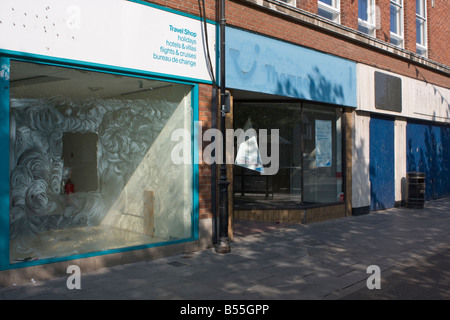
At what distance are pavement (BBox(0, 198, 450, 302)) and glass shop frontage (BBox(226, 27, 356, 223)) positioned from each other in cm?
158

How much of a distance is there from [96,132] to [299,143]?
562 cm

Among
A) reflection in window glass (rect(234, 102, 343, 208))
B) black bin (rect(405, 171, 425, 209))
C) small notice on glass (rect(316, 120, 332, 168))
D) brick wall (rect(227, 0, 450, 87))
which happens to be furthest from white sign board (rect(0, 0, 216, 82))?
black bin (rect(405, 171, 425, 209))

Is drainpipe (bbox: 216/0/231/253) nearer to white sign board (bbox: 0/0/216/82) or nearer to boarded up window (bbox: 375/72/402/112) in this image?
white sign board (bbox: 0/0/216/82)

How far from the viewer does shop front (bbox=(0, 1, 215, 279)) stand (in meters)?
5.64

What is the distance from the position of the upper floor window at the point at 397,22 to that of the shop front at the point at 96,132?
8884 millimetres

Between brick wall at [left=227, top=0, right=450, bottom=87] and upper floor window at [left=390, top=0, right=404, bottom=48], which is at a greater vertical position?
upper floor window at [left=390, top=0, right=404, bottom=48]

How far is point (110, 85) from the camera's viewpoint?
6805 mm

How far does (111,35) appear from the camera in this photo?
20.8ft

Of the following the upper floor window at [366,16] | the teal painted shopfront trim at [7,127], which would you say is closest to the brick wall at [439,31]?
the upper floor window at [366,16]

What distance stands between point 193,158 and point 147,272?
228cm

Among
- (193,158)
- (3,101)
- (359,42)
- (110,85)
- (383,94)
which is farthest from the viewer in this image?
(383,94)

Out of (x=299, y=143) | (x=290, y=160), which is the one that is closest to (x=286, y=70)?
(x=299, y=143)
